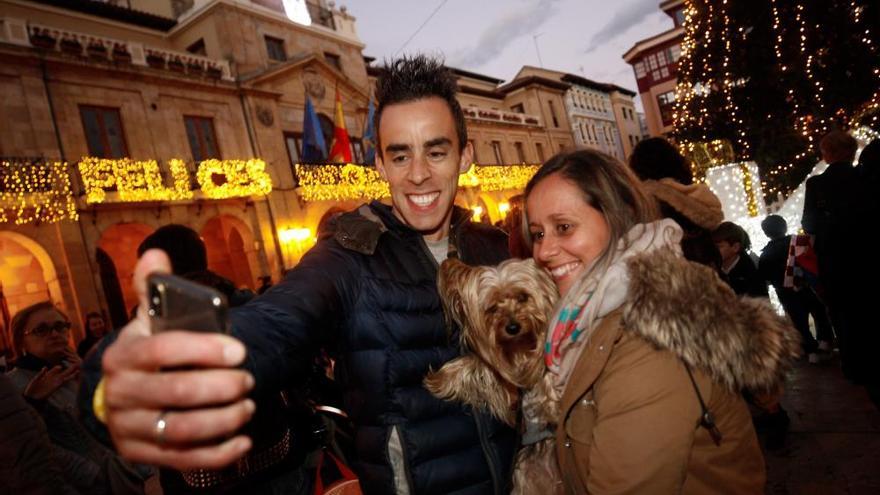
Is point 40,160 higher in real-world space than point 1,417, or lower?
higher

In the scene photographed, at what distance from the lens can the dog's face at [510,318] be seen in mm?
2473

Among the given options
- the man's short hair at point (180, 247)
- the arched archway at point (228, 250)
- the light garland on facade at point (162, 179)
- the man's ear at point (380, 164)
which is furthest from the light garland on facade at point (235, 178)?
the man's ear at point (380, 164)

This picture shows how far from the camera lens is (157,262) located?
77cm

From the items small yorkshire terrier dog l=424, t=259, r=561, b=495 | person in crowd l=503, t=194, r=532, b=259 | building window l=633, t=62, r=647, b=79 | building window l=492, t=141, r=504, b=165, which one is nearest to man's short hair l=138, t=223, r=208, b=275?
small yorkshire terrier dog l=424, t=259, r=561, b=495

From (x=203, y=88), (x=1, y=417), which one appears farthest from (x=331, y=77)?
(x=1, y=417)

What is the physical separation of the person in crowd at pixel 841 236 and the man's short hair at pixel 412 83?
3.88m

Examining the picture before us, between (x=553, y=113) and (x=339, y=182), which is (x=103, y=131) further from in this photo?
(x=553, y=113)

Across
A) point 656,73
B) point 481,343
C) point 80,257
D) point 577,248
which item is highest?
point 656,73

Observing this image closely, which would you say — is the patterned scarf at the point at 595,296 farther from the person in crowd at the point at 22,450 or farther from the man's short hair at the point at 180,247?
the person in crowd at the point at 22,450

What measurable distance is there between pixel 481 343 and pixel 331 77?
20.2 meters

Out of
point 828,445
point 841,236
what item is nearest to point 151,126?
point 841,236

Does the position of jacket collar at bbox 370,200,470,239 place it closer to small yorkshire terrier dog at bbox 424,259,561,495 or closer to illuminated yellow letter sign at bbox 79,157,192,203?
small yorkshire terrier dog at bbox 424,259,561,495

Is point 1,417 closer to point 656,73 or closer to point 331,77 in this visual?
point 331,77

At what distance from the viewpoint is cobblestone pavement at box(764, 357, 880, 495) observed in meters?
3.37
